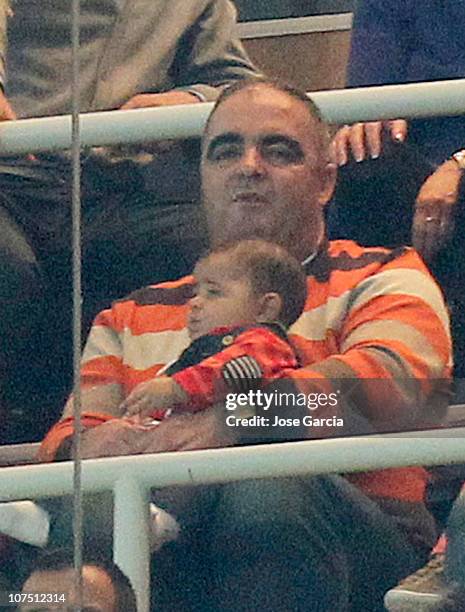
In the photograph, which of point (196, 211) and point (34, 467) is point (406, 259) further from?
point (34, 467)

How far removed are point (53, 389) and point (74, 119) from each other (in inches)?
13.7

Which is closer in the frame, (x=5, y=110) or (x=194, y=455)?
(x=194, y=455)

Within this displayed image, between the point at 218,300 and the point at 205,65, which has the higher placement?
the point at 205,65

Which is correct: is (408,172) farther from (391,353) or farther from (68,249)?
(68,249)

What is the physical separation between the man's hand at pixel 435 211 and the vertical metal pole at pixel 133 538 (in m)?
0.47

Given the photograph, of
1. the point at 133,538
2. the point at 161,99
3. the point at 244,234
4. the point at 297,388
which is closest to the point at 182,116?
the point at 161,99

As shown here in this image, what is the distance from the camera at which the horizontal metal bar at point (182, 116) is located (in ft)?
8.09

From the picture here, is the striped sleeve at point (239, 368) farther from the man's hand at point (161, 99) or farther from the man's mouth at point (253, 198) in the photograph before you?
the man's hand at point (161, 99)

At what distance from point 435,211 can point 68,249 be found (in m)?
0.47

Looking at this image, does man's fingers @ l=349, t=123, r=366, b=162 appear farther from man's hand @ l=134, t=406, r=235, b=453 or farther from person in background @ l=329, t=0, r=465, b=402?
man's hand @ l=134, t=406, r=235, b=453

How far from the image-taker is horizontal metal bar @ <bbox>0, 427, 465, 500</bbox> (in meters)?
2.42

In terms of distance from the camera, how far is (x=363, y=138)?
2475 mm

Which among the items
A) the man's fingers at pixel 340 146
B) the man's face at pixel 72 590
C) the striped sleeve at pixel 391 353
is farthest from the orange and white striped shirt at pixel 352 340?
the man's face at pixel 72 590

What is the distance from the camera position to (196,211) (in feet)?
8.20
